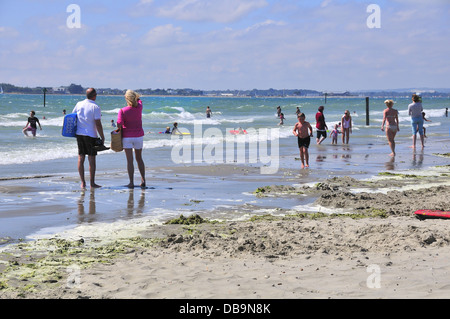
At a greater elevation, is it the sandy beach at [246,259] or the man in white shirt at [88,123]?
the man in white shirt at [88,123]

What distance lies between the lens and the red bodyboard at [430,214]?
7.68 metres

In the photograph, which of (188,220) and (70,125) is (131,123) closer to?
(70,125)

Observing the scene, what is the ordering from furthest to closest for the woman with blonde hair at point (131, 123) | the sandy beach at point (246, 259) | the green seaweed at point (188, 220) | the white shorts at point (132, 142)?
1. the white shorts at point (132, 142)
2. the woman with blonde hair at point (131, 123)
3. the green seaweed at point (188, 220)
4. the sandy beach at point (246, 259)

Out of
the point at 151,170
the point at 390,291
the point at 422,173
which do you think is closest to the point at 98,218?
the point at 390,291

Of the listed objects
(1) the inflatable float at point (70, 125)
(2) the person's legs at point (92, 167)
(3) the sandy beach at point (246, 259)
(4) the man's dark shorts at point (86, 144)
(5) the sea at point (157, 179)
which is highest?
(1) the inflatable float at point (70, 125)

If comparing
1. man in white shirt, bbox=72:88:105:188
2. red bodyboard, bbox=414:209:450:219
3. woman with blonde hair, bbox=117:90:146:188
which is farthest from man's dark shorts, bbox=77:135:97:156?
red bodyboard, bbox=414:209:450:219

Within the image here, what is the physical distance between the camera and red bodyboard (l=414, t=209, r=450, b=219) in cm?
768

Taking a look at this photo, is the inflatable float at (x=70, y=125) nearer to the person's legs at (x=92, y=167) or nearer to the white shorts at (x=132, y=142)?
the person's legs at (x=92, y=167)

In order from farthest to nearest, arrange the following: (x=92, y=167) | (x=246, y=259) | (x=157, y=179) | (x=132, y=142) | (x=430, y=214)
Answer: (x=157, y=179) < (x=132, y=142) < (x=92, y=167) < (x=430, y=214) < (x=246, y=259)

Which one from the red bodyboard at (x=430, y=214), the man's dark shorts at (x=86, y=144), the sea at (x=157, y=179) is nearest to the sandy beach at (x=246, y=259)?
the red bodyboard at (x=430, y=214)

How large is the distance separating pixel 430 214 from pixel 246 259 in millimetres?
3078

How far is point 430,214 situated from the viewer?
7770 mm

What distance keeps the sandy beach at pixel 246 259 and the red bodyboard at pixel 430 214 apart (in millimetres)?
208

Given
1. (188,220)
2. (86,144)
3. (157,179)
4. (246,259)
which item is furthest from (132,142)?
(246,259)
